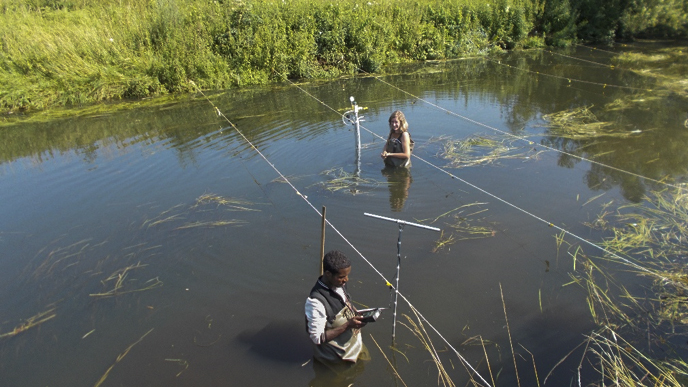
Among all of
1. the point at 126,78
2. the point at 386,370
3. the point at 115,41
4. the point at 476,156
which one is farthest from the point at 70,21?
the point at 386,370

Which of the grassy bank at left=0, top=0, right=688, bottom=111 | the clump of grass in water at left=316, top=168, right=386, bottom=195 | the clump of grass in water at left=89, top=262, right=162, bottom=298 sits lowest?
the clump of grass in water at left=89, top=262, right=162, bottom=298

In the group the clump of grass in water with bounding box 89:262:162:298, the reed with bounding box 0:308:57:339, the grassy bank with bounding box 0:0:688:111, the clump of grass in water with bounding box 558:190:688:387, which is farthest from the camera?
the grassy bank with bounding box 0:0:688:111

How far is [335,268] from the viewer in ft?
11.2

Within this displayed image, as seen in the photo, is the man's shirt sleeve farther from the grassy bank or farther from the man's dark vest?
the grassy bank

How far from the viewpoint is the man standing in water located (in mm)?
3463

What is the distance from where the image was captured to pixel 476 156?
27.8 feet

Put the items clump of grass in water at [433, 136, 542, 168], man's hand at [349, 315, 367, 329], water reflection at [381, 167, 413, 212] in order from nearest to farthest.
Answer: man's hand at [349, 315, 367, 329] < water reflection at [381, 167, 413, 212] < clump of grass in water at [433, 136, 542, 168]

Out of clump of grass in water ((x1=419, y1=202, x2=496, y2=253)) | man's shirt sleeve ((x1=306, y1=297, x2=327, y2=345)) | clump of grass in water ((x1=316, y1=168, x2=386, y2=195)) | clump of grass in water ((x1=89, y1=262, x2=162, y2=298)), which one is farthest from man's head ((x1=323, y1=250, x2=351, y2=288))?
clump of grass in water ((x1=316, y1=168, x2=386, y2=195))

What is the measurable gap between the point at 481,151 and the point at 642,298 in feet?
14.8

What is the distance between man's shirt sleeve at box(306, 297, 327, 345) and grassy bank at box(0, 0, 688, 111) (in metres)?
12.8

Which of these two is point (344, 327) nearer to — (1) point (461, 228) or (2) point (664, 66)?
(1) point (461, 228)

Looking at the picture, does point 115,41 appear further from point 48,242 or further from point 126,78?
point 48,242

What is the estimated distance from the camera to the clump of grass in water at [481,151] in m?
8.25

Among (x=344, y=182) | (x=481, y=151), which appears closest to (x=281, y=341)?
(x=344, y=182)
